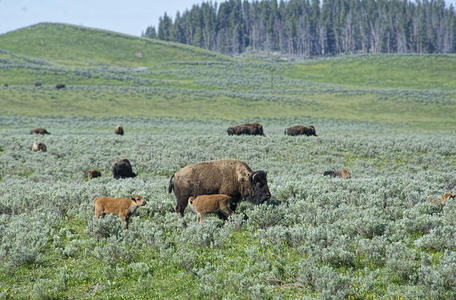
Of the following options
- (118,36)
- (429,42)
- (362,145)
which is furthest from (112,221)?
(429,42)

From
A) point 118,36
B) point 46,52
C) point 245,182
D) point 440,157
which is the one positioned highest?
point 118,36

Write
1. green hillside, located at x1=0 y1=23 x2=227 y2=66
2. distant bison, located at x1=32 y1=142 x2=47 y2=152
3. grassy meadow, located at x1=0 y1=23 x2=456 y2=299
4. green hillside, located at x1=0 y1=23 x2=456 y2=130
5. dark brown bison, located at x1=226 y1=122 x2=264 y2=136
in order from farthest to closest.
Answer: green hillside, located at x1=0 y1=23 x2=227 y2=66 < green hillside, located at x1=0 y1=23 x2=456 y2=130 < dark brown bison, located at x1=226 y1=122 x2=264 y2=136 < distant bison, located at x1=32 y1=142 x2=47 y2=152 < grassy meadow, located at x1=0 y1=23 x2=456 y2=299

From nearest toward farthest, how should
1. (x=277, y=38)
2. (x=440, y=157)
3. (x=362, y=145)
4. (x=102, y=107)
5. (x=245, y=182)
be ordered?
(x=245, y=182) → (x=440, y=157) → (x=362, y=145) → (x=102, y=107) → (x=277, y=38)

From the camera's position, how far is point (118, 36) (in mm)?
140000

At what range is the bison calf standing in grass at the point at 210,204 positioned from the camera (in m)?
7.96

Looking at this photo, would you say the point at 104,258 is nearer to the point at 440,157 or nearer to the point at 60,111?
the point at 440,157

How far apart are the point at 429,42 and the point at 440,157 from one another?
136537 millimetres

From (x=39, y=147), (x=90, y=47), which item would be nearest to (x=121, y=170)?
(x=39, y=147)

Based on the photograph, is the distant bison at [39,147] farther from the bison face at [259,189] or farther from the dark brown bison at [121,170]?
the bison face at [259,189]

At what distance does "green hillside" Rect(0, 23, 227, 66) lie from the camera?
112625mm

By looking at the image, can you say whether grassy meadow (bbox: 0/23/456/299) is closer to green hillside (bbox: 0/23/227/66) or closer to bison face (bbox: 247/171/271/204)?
bison face (bbox: 247/171/271/204)

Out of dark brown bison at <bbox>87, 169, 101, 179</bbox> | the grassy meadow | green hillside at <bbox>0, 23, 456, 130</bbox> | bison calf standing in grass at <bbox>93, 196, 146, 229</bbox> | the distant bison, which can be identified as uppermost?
green hillside at <bbox>0, 23, 456, 130</bbox>

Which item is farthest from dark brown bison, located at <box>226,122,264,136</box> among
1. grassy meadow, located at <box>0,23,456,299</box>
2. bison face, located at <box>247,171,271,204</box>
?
bison face, located at <box>247,171,271,204</box>

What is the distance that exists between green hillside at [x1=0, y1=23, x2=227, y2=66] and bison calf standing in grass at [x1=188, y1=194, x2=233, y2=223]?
338ft
